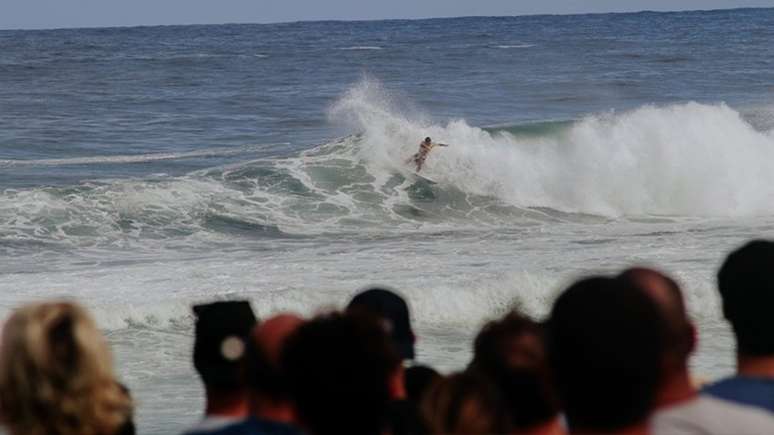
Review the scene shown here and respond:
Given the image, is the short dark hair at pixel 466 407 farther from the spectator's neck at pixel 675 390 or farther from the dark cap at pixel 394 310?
the dark cap at pixel 394 310

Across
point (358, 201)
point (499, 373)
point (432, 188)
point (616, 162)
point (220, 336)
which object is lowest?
point (499, 373)

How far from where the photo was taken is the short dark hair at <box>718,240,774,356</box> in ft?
11.3

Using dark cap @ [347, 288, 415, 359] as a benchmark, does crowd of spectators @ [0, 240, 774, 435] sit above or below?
below

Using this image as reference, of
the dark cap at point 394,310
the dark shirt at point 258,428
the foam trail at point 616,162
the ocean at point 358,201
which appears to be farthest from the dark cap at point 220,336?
the foam trail at point 616,162

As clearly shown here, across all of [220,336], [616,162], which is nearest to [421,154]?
[616,162]

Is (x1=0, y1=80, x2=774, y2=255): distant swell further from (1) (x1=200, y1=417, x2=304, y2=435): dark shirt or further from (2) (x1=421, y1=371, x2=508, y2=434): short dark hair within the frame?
(2) (x1=421, y1=371, x2=508, y2=434): short dark hair

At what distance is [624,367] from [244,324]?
1.30m

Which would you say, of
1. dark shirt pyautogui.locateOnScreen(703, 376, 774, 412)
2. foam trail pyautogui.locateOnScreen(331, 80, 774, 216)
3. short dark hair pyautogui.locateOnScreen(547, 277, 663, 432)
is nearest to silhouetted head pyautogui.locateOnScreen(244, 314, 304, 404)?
short dark hair pyautogui.locateOnScreen(547, 277, 663, 432)

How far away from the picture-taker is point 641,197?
73.6 feet

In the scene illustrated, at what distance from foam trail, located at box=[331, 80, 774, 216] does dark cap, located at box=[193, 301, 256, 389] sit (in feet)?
57.4

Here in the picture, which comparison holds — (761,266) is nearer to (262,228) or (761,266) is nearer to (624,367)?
(624,367)

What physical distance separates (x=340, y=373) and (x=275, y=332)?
0.44 meters

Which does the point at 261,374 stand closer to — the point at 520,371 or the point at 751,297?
the point at 520,371

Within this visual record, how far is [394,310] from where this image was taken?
4.02m
